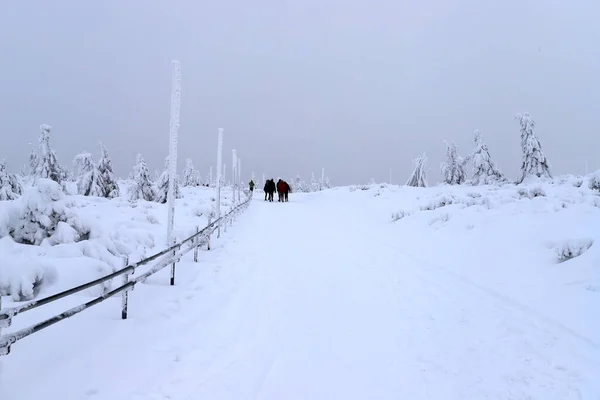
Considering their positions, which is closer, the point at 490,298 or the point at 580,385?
the point at 580,385

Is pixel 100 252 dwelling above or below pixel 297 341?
above

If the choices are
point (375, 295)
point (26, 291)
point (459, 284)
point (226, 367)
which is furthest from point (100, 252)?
point (459, 284)

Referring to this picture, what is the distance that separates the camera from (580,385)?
399 centimetres

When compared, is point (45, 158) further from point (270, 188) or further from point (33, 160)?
point (270, 188)

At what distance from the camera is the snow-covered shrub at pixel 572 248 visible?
8.03m

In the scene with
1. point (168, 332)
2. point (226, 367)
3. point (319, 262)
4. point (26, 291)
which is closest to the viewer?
point (226, 367)

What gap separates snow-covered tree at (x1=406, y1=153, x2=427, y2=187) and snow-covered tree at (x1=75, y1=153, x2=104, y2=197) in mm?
41553

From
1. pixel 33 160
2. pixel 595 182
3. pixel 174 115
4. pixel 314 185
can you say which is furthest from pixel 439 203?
pixel 314 185

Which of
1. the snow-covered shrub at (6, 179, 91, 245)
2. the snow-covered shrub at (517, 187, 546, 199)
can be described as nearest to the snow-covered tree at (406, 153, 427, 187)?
the snow-covered shrub at (517, 187, 546, 199)

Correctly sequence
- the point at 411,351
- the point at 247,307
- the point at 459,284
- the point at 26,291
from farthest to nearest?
1. the point at 459,284
2. the point at 247,307
3. the point at 26,291
4. the point at 411,351

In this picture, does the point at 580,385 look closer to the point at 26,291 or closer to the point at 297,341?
the point at 297,341

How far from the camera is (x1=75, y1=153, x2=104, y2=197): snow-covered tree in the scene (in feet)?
132

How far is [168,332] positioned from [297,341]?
6.36 feet

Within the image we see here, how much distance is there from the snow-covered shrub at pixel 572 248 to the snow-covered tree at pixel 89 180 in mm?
42675
